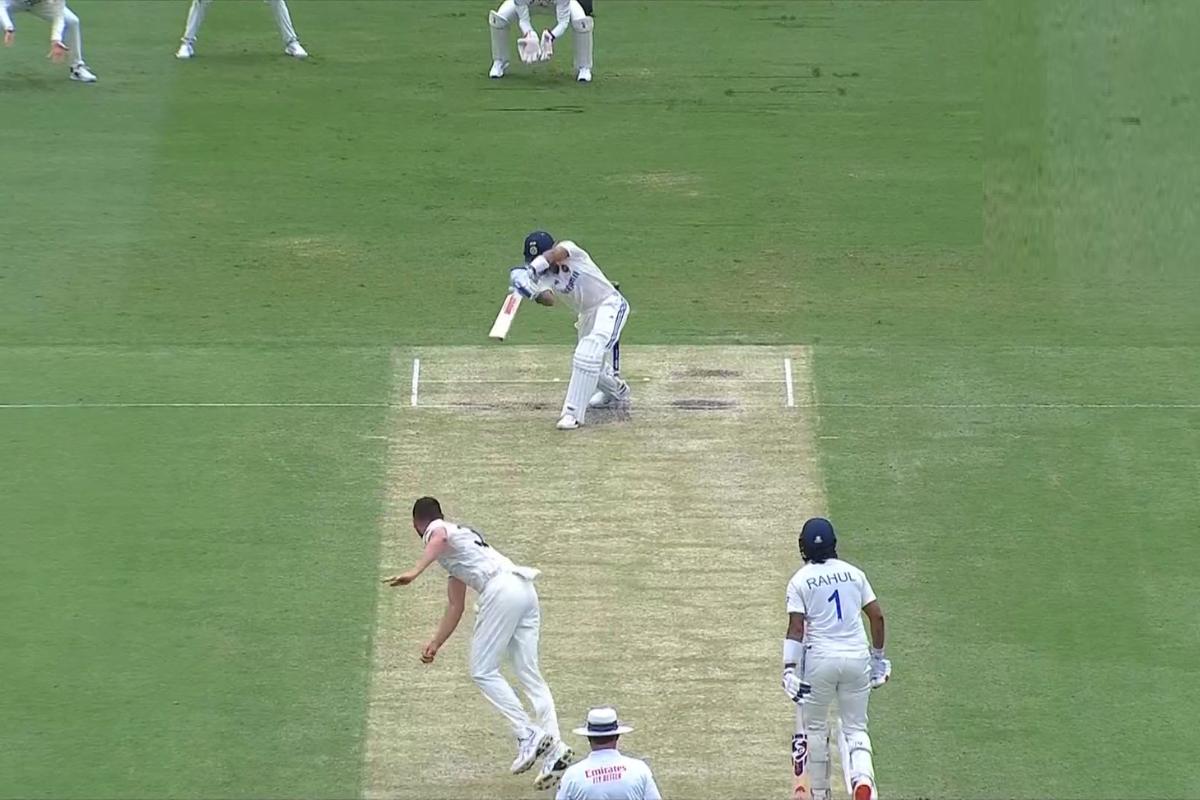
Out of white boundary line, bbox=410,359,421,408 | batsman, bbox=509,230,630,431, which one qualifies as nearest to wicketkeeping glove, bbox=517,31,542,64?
white boundary line, bbox=410,359,421,408

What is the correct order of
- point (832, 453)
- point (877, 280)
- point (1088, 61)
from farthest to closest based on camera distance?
1. point (1088, 61)
2. point (877, 280)
3. point (832, 453)

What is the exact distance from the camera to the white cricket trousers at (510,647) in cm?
1266

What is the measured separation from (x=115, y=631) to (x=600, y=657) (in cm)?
331

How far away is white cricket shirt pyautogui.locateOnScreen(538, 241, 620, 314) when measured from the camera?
1742 centimetres

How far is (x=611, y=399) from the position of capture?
59.5 feet

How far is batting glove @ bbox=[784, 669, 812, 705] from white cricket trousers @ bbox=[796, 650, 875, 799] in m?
0.03

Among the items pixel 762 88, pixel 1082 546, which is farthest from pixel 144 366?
pixel 762 88

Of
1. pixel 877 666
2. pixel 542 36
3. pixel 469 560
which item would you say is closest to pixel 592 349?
pixel 469 560

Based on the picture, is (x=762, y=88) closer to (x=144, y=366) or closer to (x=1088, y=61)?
(x=1088, y=61)

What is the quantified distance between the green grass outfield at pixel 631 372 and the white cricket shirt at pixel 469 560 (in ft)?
3.89

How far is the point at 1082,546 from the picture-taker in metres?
15.8

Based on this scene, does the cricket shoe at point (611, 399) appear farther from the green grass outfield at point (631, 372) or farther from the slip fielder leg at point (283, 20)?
the slip fielder leg at point (283, 20)

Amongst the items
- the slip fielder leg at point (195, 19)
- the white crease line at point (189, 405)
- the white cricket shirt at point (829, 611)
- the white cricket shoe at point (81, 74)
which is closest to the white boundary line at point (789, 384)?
the white crease line at point (189, 405)

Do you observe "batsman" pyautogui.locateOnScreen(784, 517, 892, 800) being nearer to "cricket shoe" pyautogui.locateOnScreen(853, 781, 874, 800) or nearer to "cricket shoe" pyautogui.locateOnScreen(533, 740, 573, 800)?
"cricket shoe" pyautogui.locateOnScreen(853, 781, 874, 800)
